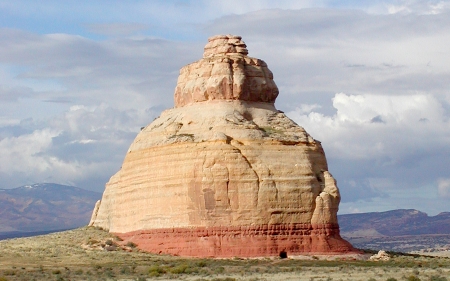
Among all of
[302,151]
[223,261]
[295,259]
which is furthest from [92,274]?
[302,151]

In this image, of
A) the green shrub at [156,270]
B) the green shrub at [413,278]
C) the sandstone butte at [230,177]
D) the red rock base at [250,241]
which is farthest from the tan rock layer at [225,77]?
the green shrub at [413,278]

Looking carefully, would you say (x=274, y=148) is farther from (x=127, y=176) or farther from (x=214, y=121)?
(x=127, y=176)

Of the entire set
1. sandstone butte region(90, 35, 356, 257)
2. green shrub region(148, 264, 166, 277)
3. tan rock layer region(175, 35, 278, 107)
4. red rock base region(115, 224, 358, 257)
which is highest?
tan rock layer region(175, 35, 278, 107)

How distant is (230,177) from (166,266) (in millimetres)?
7819

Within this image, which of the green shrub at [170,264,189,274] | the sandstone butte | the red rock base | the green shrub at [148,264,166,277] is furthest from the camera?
the sandstone butte

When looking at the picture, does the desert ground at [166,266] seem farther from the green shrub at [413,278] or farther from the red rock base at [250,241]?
the red rock base at [250,241]

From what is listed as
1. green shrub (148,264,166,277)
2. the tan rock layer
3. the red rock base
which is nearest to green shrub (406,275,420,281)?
green shrub (148,264,166,277)

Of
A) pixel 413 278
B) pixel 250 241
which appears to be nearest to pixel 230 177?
pixel 250 241

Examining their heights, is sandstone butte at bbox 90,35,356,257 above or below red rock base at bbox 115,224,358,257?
above

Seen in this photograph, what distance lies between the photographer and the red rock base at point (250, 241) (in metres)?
57.5

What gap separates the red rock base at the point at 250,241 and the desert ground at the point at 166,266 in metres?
0.89

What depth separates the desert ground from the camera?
48.7m

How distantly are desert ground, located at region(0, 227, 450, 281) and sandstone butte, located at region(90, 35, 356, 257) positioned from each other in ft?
4.93

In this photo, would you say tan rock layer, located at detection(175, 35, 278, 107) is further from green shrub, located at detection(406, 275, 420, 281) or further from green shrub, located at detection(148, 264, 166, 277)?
green shrub, located at detection(406, 275, 420, 281)
